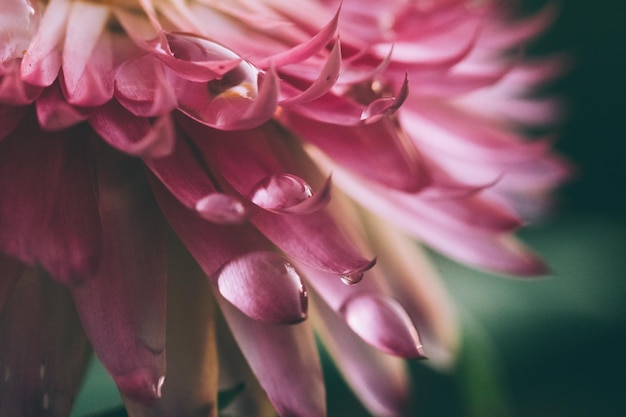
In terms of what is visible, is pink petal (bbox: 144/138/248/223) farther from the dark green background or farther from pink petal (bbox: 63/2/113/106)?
the dark green background

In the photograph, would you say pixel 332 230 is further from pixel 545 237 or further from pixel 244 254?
pixel 545 237

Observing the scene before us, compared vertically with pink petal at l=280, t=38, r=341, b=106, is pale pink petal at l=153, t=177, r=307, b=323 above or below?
below

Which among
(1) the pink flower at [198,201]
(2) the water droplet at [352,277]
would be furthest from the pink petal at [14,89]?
(2) the water droplet at [352,277]

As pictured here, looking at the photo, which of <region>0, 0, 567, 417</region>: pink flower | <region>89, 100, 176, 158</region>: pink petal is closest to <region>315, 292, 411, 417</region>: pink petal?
<region>0, 0, 567, 417</region>: pink flower

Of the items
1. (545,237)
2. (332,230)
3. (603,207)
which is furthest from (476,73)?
(603,207)

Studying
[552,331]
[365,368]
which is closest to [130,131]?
[365,368]

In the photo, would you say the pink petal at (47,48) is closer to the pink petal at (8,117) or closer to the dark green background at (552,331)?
the pink petal at (8,117)
